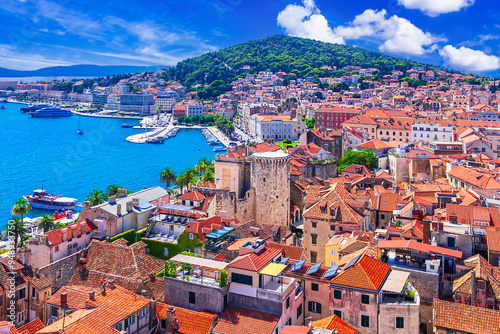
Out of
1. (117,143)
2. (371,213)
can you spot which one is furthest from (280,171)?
(117,143)

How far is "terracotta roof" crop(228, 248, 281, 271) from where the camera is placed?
64.1 feet

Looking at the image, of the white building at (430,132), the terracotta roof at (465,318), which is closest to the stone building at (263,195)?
the terracotta roof at (465,318)

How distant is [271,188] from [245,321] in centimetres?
2054

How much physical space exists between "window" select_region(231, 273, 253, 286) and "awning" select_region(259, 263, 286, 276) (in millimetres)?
633

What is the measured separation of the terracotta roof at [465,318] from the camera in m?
18.5

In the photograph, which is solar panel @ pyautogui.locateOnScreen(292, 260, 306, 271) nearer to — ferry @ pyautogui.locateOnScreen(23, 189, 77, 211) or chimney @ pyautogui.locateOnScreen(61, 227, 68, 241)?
chimney @ pyautogui.locateOnScreen(61, 227, 68, 241)

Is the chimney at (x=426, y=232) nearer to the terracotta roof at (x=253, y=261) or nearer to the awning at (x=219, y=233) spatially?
the terracotta roof at (x=253, y=261)

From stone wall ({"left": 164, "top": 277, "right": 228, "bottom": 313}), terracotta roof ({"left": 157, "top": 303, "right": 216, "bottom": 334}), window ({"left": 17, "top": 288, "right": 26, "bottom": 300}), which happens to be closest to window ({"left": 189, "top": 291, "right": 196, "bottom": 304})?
stone wall ({"left": 164, "top": 277, "right": 228, "bottom": 313})

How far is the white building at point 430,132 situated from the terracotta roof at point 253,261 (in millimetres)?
62934

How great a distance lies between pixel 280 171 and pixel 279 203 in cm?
285

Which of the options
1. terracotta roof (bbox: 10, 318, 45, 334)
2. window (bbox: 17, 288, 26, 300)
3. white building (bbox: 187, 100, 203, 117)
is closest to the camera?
terracotta roof (bbox: 10, 318, 45, 334)

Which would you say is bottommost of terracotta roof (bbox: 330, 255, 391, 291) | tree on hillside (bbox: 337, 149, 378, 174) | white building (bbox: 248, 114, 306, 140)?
terracotta roof (bbox: 330, 255, 391, 291)

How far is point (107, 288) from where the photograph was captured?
20062mm

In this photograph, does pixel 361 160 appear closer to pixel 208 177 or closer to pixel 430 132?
pixel 208 177
